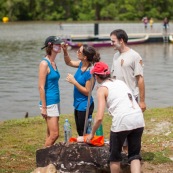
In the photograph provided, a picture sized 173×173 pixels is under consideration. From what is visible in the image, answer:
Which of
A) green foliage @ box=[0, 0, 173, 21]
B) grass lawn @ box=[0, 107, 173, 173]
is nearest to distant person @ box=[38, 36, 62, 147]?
grass lawn @ box=[0, 107, 173, 173]

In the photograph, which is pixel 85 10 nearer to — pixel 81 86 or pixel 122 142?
pixel 81 86

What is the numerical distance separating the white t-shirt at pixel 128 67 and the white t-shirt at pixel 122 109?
3.23ft

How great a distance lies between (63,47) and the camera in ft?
23.3

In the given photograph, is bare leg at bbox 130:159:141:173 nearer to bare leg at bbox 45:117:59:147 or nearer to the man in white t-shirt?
the man in white t-shirt

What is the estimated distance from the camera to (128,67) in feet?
23.0

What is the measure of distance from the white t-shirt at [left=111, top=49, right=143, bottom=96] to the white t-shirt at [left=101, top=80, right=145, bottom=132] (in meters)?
0.98

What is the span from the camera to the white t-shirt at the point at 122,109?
5.95 meters

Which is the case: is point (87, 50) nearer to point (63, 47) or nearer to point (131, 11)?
point (63, 47)

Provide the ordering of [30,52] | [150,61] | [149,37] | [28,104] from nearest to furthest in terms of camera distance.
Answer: [28,104]
[150,61]
[30,52]
[149,37]

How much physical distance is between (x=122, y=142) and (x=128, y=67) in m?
1.25

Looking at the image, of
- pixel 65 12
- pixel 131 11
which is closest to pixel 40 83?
pixel 131 11

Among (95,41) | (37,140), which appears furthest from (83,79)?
(95,41)

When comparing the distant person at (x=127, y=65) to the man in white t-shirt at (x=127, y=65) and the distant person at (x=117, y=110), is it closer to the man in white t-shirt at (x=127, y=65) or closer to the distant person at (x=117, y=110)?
the man in white t-shirt at (x=127, y=65)

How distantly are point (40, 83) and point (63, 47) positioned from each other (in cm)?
58
